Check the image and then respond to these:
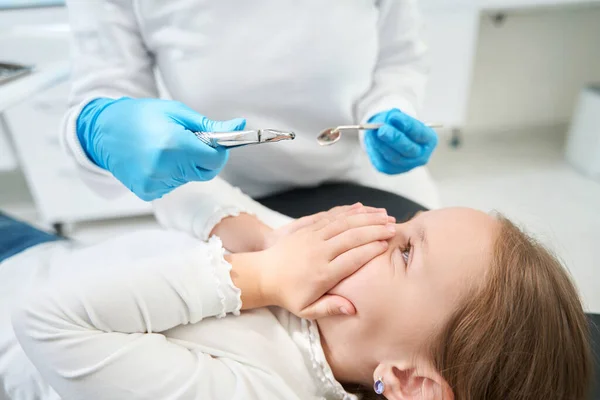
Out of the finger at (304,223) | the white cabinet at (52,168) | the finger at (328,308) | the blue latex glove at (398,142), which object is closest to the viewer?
the finger at (328,308)

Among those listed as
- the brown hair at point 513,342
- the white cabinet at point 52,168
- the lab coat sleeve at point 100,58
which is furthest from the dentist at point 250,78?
the white cabinet at point 52,168

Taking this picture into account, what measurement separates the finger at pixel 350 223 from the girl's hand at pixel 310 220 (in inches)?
0.8

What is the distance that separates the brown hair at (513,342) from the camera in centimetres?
57

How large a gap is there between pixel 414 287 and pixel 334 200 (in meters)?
0.37

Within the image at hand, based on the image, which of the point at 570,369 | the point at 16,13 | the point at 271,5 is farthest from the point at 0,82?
the point at 570,369

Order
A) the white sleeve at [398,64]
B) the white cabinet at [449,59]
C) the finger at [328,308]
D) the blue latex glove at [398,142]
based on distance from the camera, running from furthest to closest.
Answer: the white cabinet at [449,59], the white sleeve at [398,64], the blue latex glove at [398,142], the finger at [328,308]

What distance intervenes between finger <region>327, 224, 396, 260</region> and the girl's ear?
0.56 ft

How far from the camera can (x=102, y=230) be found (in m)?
1.83

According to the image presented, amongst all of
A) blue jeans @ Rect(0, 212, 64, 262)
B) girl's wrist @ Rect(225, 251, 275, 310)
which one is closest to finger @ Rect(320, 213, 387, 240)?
girl's wrist @ Rect(225, 251, 275, 310)

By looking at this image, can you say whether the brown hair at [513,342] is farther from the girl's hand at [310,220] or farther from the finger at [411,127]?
the finger at [411,127]

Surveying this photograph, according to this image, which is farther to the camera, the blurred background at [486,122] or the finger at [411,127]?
the blurred background at [486,122]

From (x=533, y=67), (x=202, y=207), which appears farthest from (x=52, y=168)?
(x=533, y=67)

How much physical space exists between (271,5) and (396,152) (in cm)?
36

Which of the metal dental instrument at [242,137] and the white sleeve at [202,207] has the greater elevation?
the metal dental instrument at [242,137]
